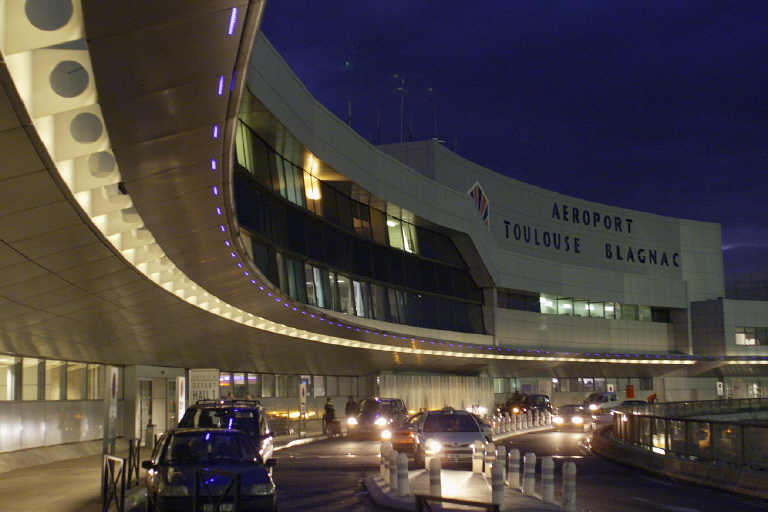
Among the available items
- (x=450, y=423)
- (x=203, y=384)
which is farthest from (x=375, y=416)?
(x=450, y=423)

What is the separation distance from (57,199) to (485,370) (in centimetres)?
5769

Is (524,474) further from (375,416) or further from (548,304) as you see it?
(548,304)

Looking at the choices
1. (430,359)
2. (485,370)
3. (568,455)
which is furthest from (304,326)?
(485,370)

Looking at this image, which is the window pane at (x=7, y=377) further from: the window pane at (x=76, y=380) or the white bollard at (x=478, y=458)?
the white bollard at (x=478, y=458)

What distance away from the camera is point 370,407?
42.9 metres

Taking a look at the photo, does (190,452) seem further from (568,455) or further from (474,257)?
(474,257)

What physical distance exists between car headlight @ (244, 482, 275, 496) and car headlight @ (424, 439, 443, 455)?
11350 millimetres

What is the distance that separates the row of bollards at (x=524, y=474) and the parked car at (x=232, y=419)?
16.4ft

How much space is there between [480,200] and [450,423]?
41.9 metres

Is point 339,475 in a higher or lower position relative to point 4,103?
lower

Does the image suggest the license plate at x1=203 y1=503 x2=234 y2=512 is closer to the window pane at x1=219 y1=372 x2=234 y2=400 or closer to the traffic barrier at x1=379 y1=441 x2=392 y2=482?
the traffic barrier at x1=379 y1=441 x2=392 y2=482

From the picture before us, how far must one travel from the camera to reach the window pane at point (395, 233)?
55906mm

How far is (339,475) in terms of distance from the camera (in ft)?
83.2

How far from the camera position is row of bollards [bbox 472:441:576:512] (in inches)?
615
